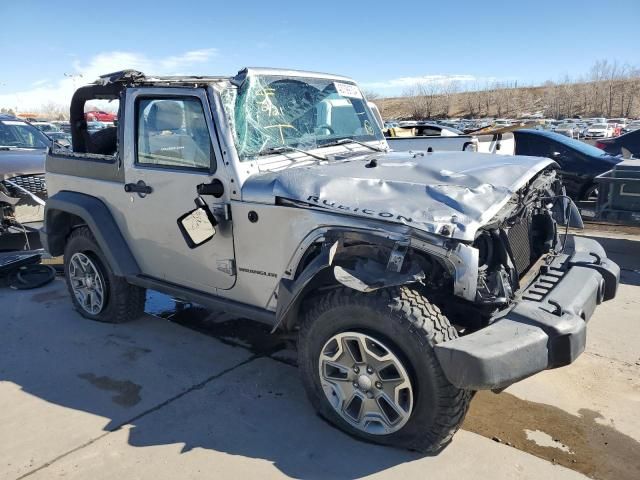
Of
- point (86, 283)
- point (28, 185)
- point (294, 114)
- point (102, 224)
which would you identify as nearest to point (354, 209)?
point (294, 114)

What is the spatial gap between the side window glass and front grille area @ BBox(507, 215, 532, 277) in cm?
197

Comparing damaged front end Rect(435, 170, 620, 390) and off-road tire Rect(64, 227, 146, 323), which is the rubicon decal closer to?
damaged front end Rect(435, 170, 620, 390)

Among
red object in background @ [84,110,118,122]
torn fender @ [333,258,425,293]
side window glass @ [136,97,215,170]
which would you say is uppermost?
red object in background @ [84,110,118,122]

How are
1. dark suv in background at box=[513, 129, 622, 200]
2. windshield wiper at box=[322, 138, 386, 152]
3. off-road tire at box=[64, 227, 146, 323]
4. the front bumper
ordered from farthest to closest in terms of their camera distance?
dark suv in background at box=[513, 129, 622, 200], off-road tire at box=[64, 227, 146, 323], windshield wiper at box=[322, 138, 386, 152], the front bumper

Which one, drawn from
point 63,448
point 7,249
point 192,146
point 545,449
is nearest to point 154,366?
point 63,448

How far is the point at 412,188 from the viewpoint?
286 centimetres

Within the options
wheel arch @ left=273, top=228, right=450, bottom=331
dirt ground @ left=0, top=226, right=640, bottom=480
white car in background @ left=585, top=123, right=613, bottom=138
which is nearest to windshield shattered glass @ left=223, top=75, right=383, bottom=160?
wheel arch @ left=273, top=228, right=450, bottom=331

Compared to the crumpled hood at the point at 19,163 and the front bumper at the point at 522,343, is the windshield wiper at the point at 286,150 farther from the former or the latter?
the crumpled hood at the point at 19,163

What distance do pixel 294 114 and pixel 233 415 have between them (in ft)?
6.99

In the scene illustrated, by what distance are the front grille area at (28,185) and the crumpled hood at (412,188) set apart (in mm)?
4490

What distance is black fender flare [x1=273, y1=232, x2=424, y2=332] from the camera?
2604mm

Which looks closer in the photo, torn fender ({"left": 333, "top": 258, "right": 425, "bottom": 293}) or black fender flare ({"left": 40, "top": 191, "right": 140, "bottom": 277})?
torn fender ({"left": 333, "top": 258, "right": 425, "bottom": 293})

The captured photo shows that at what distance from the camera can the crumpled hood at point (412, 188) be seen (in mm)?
2641

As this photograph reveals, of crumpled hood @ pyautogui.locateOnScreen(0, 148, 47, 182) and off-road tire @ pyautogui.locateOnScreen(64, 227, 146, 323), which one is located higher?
crumpled hood @ pyautogui.locateOnScreen(0, 148, 47, 182)
